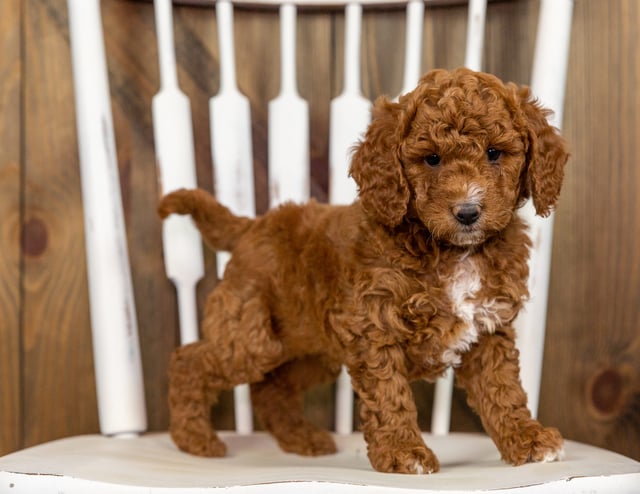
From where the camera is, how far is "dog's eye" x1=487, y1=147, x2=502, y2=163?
952mm

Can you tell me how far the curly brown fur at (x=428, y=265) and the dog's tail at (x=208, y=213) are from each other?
0.14 m

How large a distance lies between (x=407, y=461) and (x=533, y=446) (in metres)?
0.16

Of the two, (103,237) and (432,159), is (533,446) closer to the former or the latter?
(432,159)

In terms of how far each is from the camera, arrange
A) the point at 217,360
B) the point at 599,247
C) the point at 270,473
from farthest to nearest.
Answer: the point at 599,247 → the point at 217,360 → the point at 270,473

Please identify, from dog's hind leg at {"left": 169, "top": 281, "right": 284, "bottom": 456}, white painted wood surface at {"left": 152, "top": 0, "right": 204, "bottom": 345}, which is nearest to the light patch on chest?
dog's hind leg at {"left": 169, "top": 281, "right": 284, "bottom": 456}

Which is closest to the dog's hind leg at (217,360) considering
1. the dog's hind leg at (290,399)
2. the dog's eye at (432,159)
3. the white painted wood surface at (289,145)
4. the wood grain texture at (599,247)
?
the dog's hind leg at (290,399)

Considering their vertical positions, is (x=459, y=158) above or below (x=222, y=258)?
above

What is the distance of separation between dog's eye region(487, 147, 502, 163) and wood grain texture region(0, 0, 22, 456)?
943mm

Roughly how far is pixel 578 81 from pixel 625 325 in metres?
0.48

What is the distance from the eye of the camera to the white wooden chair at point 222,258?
3.14 feet

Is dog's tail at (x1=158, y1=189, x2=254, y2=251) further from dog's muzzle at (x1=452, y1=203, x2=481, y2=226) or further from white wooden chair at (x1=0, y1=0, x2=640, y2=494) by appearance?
dog's muzzle at (x1=452, y1=203, x2=481, y2=226)

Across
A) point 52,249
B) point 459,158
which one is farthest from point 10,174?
point 459,158

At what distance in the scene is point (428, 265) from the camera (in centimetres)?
100

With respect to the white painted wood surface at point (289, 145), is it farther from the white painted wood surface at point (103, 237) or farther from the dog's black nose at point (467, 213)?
the dog's black nose at point (467, 213)
